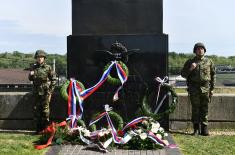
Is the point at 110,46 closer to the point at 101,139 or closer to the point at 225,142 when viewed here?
the point at 101,139

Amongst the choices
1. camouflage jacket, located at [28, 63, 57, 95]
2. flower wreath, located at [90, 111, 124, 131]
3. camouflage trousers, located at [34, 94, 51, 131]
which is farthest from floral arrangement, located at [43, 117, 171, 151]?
camouflage jacket, located at [28, 63, 57, 95]

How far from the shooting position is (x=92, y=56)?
300 inches

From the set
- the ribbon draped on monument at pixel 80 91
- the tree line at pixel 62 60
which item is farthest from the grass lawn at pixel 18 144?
the tree line at pixel 62 60

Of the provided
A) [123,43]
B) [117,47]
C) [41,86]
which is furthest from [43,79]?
[123,43]

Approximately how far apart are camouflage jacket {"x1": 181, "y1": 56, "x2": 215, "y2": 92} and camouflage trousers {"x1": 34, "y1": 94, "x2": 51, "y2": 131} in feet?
8.29

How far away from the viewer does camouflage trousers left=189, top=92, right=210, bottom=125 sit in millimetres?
7505

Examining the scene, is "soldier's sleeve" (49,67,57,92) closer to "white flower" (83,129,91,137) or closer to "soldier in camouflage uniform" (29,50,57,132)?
"soldier in camouflage uniform" (29,50,57,132)

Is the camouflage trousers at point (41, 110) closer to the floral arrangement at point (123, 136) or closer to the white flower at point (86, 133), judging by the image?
the floral arrangement at point (123, 136)

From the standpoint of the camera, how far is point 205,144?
675 centimetres

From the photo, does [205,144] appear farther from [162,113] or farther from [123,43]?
[123,43]

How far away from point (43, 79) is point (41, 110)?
0.58 metres

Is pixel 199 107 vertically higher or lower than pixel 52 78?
lower

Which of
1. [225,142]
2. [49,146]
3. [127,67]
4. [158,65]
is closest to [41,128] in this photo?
[49,146]

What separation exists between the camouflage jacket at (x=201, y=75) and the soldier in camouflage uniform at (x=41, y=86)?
2429 millimetres
